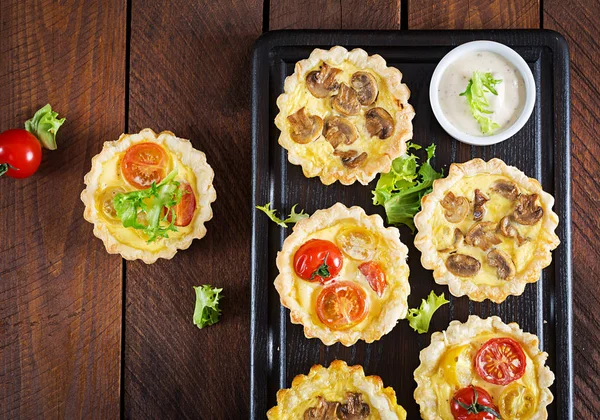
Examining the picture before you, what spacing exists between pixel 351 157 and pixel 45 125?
1970 mm

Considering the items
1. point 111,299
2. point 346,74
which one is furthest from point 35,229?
point 346,74

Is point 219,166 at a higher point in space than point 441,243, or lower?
higher

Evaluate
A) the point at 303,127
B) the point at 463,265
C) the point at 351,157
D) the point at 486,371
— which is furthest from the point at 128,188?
the point at 486,371

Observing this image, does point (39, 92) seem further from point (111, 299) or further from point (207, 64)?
point (111, 299)

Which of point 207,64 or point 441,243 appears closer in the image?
point 441,243

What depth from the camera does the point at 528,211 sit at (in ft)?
13.1

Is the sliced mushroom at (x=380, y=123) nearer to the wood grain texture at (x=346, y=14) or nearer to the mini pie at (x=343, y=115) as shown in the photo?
the mini pie at (x=343, y=115)

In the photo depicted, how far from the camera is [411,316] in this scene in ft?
13.4

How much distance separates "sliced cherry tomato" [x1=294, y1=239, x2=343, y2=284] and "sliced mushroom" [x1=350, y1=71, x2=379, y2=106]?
888mm

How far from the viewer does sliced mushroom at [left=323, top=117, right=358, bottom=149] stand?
4074 mm

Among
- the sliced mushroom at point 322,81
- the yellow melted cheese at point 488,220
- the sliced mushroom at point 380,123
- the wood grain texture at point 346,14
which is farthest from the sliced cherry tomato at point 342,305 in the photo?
the wood grain texture at point 346,14

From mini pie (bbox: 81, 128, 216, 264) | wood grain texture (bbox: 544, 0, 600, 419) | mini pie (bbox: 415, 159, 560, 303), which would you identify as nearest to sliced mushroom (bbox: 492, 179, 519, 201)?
mini pie (bbox: 415, 159, 560, 303)

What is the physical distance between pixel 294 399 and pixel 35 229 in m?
2.01

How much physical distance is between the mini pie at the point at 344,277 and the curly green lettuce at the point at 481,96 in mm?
804
